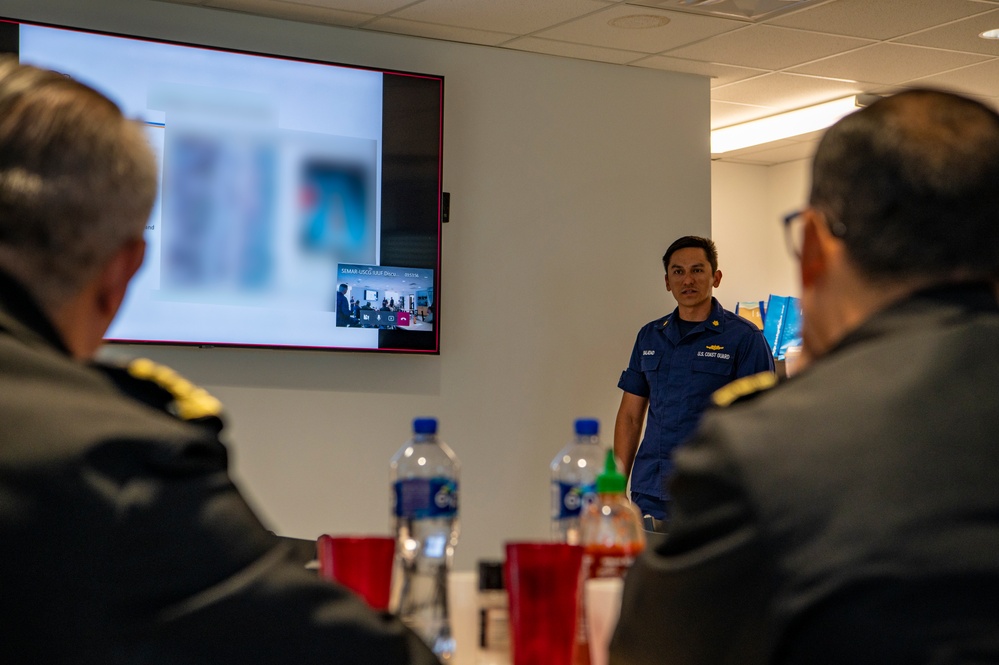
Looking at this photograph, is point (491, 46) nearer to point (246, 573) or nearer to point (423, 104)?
point (423, 104)

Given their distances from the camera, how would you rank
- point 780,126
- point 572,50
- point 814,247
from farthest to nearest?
point 780,126, point 572,50, point 814,247

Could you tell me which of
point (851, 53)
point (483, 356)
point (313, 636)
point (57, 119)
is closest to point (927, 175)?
point (313, 636)

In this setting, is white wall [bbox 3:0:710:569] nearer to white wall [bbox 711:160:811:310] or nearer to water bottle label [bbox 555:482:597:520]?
white wall [bbox 711:160:811:310]

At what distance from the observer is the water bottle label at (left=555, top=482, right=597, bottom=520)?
169cm

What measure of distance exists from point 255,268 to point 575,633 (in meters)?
3.28

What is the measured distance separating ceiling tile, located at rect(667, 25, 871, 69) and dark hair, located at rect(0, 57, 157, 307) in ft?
13.1

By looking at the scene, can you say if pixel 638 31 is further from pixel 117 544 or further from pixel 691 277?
pixel 117 544

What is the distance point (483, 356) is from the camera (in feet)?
16.1

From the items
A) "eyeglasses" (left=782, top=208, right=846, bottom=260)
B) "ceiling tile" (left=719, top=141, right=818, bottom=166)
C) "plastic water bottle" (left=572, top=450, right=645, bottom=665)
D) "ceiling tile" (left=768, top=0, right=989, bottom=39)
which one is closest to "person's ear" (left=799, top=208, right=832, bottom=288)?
"eyeglasses" (left=782, top=208, right=846, bottom=260)

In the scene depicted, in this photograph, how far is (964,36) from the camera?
487cm

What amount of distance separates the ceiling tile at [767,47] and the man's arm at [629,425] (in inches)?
62.6

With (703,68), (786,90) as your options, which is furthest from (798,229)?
(786,90)

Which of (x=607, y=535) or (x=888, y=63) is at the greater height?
(x=888, y=63)

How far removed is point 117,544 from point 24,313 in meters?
0.27
